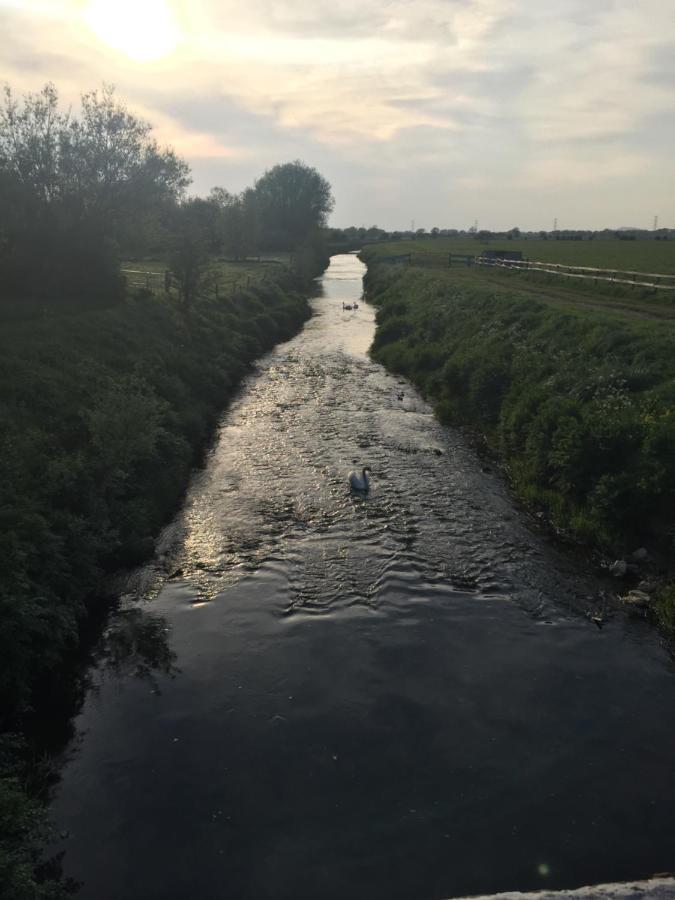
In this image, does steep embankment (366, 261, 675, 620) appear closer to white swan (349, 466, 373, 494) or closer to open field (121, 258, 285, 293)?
white swan (349, 466, 373, 494)

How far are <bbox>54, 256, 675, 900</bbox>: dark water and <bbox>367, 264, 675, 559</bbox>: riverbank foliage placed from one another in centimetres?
178

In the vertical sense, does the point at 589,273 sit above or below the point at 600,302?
above

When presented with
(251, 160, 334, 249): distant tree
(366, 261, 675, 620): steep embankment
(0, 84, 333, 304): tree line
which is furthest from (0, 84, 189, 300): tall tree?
(251, 160, 334, 249): distant tree

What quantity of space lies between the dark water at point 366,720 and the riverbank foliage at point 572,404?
1778mm

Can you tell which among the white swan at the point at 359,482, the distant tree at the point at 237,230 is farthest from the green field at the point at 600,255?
the white swan at the point at 359,482

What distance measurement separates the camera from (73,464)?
15188mm

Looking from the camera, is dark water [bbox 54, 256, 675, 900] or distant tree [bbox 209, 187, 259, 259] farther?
distant tree [bbox 209, 187, 259, 259]

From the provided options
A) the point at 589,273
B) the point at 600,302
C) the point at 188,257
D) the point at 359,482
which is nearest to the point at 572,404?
the point at 359,482

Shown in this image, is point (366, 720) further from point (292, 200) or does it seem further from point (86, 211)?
point (292, 200)

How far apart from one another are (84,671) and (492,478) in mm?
13489

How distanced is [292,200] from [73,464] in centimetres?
15117

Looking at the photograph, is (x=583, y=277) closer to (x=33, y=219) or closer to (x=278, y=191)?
(x=33, y=219)

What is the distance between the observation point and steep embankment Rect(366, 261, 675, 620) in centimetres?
1565

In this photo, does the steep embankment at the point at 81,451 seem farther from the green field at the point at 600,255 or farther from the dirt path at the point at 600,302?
the green field at the point at 600,255
